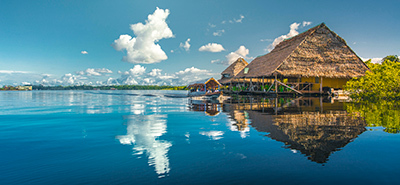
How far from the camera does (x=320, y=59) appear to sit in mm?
25453

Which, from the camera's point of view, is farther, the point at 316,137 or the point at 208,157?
the point at 316,137

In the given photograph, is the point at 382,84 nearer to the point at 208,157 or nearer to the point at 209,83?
the point at 208,157

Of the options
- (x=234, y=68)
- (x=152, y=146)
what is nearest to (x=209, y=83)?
(x=234, y=68)

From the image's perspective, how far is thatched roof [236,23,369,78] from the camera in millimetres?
24031

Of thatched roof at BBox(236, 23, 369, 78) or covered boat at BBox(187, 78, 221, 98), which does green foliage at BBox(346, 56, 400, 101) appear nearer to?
thatched roof at BBox(236, 23, 369, 78)

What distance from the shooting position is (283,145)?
455cm

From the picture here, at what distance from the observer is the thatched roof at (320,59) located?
2403 centimetres

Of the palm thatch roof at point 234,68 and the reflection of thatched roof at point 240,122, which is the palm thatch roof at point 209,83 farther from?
the reflection of thatched roof at point 240,122

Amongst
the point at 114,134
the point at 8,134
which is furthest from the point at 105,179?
the point at 8,134

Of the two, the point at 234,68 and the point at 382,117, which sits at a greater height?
the point at 234,68

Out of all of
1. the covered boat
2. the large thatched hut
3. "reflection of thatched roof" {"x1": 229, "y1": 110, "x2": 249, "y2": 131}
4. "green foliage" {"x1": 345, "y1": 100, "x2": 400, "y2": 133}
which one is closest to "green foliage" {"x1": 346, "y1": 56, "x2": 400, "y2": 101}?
the large thatched hut

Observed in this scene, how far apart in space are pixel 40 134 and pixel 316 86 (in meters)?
30.4

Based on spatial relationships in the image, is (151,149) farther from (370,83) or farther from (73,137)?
(370,83)

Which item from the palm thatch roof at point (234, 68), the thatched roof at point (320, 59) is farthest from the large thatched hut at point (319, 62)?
the palm thatch roof at point (234, 68)
